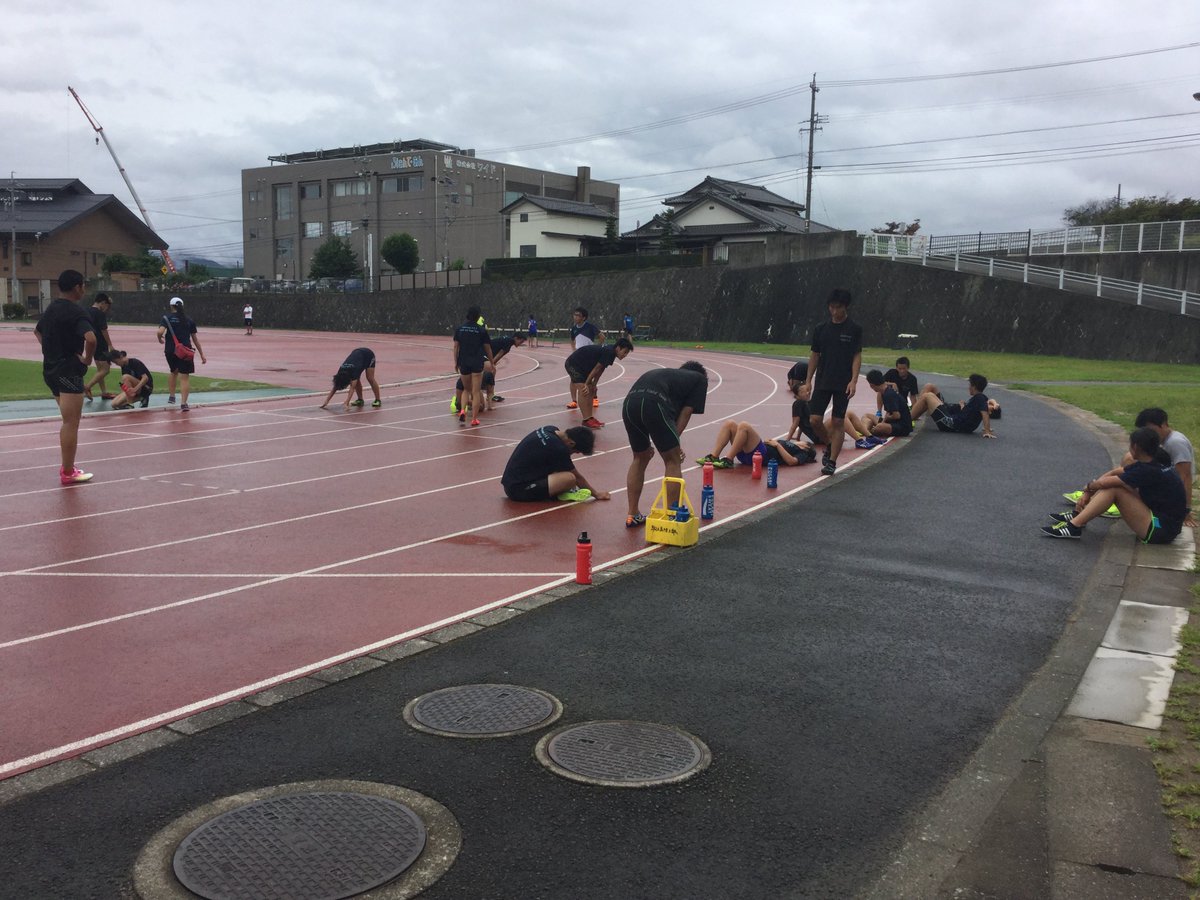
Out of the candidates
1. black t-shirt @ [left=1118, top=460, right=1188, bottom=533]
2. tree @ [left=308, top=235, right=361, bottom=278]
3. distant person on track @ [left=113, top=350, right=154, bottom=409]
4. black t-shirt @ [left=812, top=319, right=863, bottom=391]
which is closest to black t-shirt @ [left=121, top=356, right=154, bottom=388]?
distant person on track @ [left=113, top=350, right=154, bottom=409]

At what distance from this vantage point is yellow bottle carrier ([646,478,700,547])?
26.8 ft

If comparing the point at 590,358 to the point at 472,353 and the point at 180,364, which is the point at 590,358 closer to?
the point at 472,353

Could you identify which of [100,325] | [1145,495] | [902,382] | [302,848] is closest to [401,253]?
[100,325]

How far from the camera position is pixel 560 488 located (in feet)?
33.0

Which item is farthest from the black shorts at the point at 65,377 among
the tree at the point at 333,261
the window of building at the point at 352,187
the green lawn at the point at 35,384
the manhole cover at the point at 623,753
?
the window of building at the point at 352,187

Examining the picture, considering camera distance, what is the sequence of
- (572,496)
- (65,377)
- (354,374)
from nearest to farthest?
(572,496) → (65,377) → (354,374)

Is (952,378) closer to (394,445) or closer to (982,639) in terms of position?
(394,445)

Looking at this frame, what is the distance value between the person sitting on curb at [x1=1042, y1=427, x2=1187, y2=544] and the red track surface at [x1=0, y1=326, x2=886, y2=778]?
332 cm

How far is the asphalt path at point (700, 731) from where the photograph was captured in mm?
3510

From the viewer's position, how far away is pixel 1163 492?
8258mm

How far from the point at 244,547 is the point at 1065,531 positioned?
23.7 ft

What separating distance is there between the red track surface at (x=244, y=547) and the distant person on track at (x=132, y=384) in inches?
37.3

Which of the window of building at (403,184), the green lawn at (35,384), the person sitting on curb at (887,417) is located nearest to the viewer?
the person sitting on curb at (887,417)

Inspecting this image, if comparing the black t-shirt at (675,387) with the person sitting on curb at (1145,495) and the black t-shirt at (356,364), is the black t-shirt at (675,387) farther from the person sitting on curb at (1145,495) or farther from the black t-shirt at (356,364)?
the black t-shirt at (356,364)
